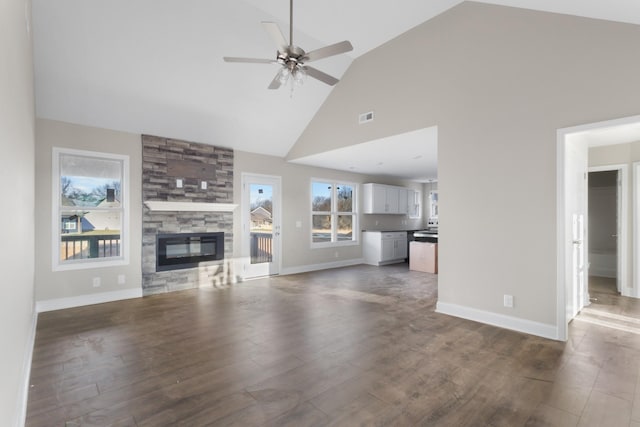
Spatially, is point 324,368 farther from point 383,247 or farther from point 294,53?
point 383,247

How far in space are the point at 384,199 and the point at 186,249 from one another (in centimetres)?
548

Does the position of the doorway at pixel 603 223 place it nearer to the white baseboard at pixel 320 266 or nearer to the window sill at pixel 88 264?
the white baseboard at pixel 320 266

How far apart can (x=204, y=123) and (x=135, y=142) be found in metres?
1.15

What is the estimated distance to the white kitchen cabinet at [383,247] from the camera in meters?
8.23

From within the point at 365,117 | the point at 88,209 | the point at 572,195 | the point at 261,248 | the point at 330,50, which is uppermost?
the point at 365,117

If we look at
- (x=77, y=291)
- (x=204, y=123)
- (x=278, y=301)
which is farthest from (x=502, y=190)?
(x=77, y=291)

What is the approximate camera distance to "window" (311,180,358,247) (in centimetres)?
777

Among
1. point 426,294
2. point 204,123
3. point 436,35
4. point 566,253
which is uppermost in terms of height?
point 436,35

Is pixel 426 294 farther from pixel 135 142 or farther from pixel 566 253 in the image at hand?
pixel 135 142

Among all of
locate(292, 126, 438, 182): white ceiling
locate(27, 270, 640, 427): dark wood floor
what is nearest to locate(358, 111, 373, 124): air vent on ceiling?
locate(292, 126, 438, 182): white ceiling

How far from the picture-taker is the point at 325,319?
156 inches

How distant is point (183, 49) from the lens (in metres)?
4.08

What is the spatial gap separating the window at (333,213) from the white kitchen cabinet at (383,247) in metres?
0.41

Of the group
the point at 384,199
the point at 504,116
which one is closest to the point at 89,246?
the point at 504,116
